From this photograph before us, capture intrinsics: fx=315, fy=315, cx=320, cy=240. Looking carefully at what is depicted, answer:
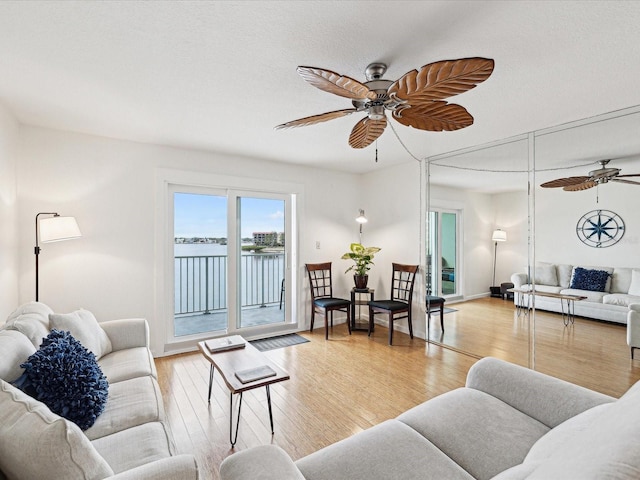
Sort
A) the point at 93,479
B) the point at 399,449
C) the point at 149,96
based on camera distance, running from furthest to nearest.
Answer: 1. the point at 149,96
2. the point at 399,449
3. the point at 93,479

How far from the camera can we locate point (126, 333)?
2660mm

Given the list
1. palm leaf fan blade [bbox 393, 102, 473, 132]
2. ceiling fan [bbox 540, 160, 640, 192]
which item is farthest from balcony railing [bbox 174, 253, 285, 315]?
ceiling fan [bbox 540, 160, 640, 192]

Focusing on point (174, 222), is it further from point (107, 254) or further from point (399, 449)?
point (399, 449)

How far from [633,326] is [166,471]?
11.9ft

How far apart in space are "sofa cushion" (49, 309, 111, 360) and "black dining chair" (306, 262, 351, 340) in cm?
257

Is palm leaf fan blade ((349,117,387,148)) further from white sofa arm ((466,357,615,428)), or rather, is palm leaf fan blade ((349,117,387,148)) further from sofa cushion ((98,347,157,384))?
sofa cushion ((98,347,157,384))

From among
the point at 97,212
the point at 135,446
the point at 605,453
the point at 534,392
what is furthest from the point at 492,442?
the point at 97,212

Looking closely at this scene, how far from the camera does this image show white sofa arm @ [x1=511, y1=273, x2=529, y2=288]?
11.0 feet

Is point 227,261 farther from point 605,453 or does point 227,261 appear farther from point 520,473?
point 605,453

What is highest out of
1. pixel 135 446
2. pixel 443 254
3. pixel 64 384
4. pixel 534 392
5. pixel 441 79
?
pixel 441 79

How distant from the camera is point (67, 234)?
2850mm

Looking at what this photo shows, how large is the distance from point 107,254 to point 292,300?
2409 millimetres

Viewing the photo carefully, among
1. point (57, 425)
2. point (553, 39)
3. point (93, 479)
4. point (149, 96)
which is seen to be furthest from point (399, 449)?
point (149, 96)

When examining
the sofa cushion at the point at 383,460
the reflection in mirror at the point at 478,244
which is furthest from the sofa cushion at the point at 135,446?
the reflection in mirror at the point at 478,244
